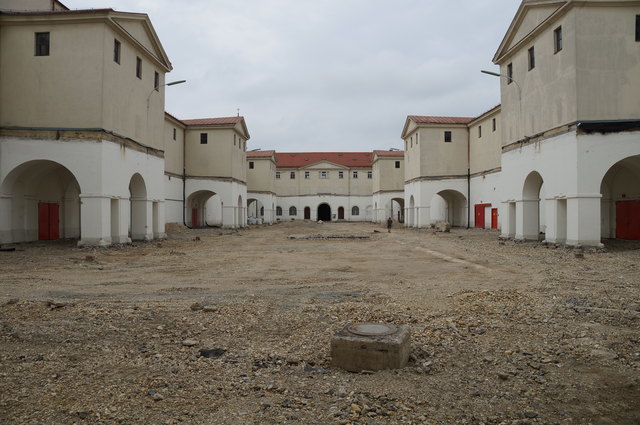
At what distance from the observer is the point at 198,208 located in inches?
1681

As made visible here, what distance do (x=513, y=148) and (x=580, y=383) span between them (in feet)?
66.7

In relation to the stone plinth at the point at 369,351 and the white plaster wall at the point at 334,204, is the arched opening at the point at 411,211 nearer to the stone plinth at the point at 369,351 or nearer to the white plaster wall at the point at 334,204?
the white plaster wall at the point at 334,204

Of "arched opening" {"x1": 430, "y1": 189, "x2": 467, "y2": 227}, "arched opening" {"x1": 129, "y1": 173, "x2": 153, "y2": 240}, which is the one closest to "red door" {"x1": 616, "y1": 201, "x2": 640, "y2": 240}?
"arched opening" {"x1": 430, "y1": 189, "x2": 467, "y2": 227}

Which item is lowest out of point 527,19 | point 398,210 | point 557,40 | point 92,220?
point 92,220

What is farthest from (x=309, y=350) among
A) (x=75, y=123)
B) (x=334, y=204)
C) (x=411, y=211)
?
(x=334, y=204)

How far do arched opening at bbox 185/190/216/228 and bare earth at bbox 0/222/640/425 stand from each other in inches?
1075

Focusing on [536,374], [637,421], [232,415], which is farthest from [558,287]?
[232,415]

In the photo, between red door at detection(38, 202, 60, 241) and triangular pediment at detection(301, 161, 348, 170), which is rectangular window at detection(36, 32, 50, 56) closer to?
red door at detection(38, 202, 60, 241)

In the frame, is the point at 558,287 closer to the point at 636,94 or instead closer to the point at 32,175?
the point at 636,94

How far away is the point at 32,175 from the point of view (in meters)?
20.3

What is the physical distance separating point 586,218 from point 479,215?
19.8m

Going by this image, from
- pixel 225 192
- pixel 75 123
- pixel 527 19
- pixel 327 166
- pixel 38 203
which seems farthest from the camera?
pixel 327 166

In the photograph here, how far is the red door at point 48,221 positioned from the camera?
21688mm

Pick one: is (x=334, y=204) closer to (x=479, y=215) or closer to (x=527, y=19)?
(x=479, y=215)
